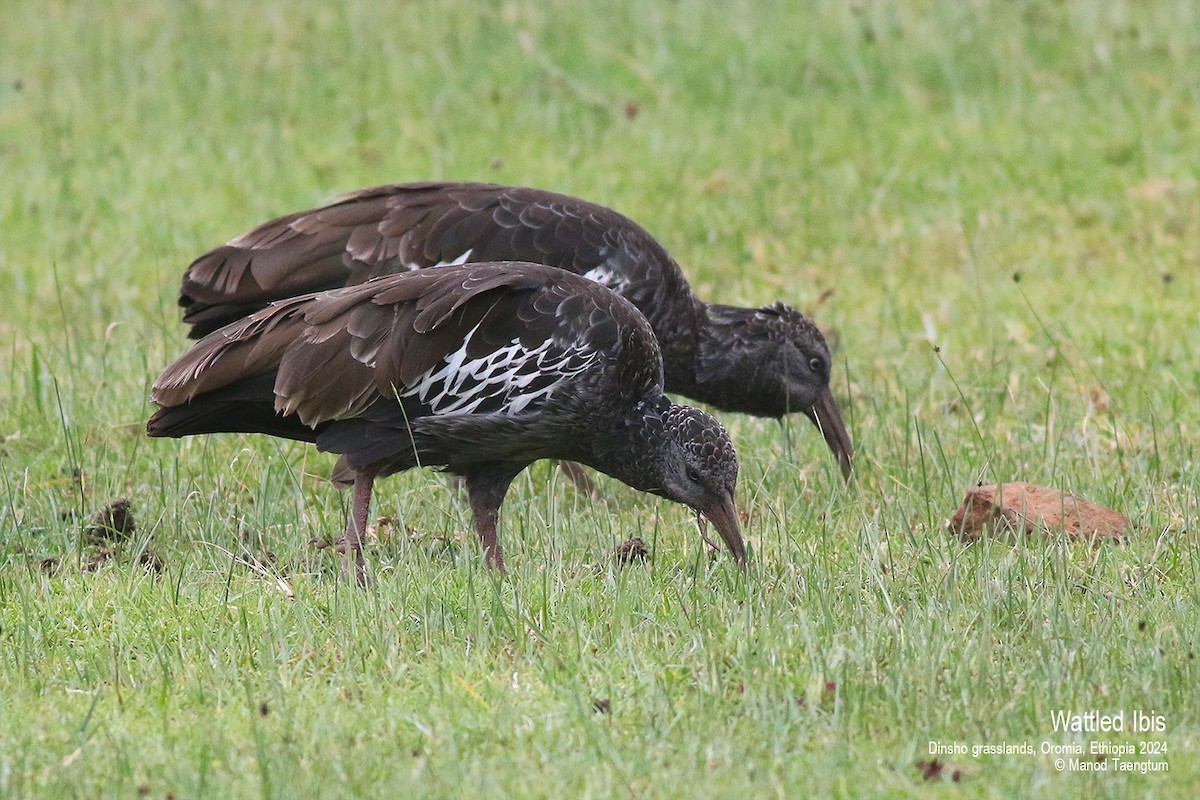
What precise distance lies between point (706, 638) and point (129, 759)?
1607 millimetres

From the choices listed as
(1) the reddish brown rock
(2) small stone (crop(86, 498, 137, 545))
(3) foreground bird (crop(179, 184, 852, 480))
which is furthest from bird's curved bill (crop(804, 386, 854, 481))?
(2) small stone (crop(86, 498, 137, 545))

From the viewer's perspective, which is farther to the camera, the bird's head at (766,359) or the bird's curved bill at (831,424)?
the bird's head at (766,359)

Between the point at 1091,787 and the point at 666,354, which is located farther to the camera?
the point at 666,354

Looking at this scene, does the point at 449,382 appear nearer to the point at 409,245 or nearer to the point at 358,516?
the point at 358,516

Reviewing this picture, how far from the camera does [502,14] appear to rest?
13.8 meters

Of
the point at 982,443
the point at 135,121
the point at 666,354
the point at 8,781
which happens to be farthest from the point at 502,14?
the point at 8,781

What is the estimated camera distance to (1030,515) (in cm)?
599

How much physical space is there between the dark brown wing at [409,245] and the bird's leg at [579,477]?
0.79 meters

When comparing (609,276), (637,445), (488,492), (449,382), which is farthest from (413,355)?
(609,276)

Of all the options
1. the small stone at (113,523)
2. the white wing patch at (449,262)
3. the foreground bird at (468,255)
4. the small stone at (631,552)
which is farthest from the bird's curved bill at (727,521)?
the small stone at (113,523)

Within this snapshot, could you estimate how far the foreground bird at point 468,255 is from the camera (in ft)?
23.5

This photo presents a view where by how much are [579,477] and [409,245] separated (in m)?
1.26

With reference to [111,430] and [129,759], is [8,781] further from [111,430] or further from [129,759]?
[111,430]

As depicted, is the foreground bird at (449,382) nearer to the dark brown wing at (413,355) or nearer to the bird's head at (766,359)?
the dark brown wing at (413,355)
